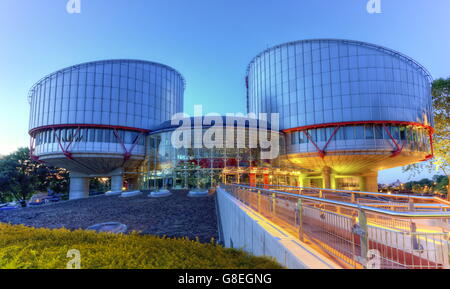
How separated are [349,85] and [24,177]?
6172 cm

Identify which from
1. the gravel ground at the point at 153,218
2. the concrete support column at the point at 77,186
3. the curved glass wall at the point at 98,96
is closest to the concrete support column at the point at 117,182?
the concrete support column at the point at 77,186

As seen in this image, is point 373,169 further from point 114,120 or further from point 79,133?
point 79,133

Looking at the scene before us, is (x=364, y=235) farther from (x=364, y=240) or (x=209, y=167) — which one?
(x=209, y=167)

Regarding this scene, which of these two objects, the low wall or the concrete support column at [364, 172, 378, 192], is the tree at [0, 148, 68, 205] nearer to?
the low wall

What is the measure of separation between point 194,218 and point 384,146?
31.2 metres

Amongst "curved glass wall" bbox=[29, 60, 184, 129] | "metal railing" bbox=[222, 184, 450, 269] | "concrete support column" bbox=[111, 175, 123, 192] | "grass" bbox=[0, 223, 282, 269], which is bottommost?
"concrete support column" bbox=[111, 175, 123, 192]

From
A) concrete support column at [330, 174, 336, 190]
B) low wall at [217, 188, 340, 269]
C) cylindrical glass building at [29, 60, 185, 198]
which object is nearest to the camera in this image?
low wall at [217, 188, 340, 269]

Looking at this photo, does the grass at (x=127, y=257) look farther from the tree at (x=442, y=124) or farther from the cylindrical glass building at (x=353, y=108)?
the tree at (x=442, y=124)

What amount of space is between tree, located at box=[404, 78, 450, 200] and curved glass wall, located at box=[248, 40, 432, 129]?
1.55 m

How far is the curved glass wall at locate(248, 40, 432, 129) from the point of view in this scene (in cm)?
3656

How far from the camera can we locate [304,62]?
136 feet

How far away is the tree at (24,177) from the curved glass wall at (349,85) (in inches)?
1971

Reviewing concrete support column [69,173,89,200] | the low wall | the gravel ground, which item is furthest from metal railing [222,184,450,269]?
concrete support column [69,173,89,200]

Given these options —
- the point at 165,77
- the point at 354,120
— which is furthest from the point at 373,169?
the point at 165,77
